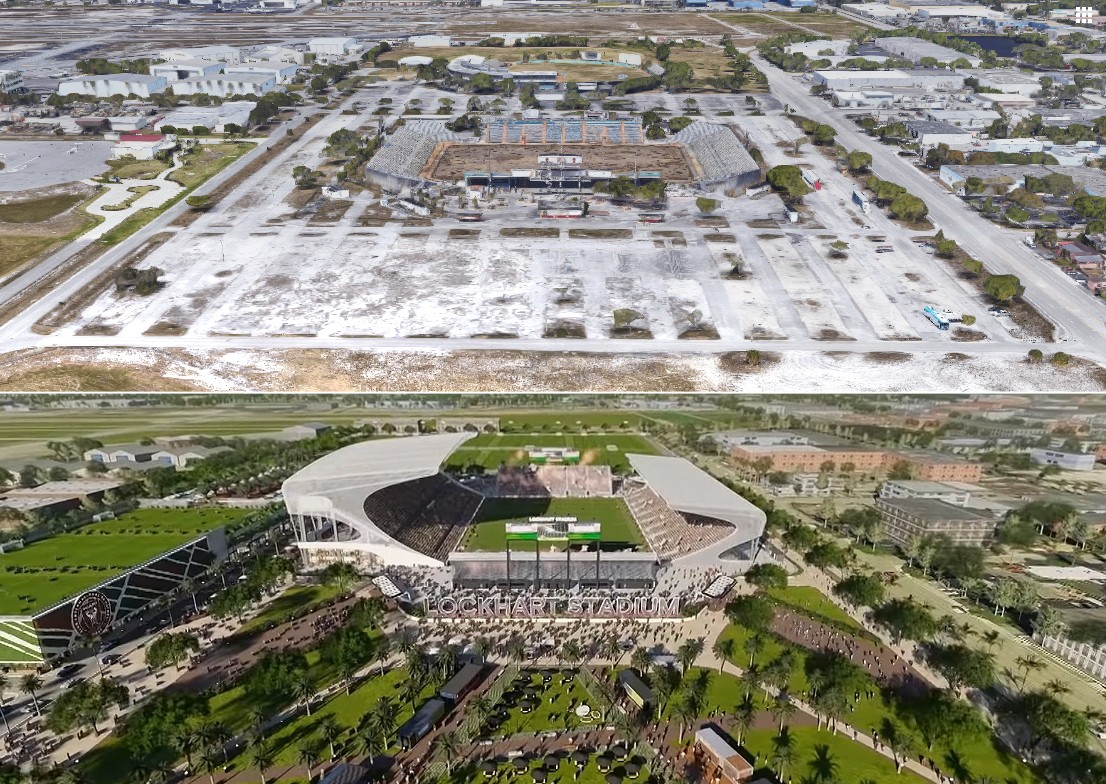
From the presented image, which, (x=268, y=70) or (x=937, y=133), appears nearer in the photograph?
(x=937, y=133)

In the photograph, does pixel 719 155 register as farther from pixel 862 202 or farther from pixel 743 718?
pixel 743 718

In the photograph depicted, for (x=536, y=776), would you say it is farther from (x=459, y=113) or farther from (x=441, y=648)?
(x=459, y=113)

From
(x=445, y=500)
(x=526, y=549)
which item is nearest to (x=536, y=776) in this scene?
(x=526, y=549)

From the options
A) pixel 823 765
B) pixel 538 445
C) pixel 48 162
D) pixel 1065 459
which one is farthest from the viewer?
pixel 48 162

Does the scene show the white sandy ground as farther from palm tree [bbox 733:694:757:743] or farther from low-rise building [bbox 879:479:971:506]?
palm tree [bbox 733:694:757:743]

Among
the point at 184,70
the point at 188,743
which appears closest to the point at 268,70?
the point at 184,70

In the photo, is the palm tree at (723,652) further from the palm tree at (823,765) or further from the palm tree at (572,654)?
the palm tree at (572,654)
